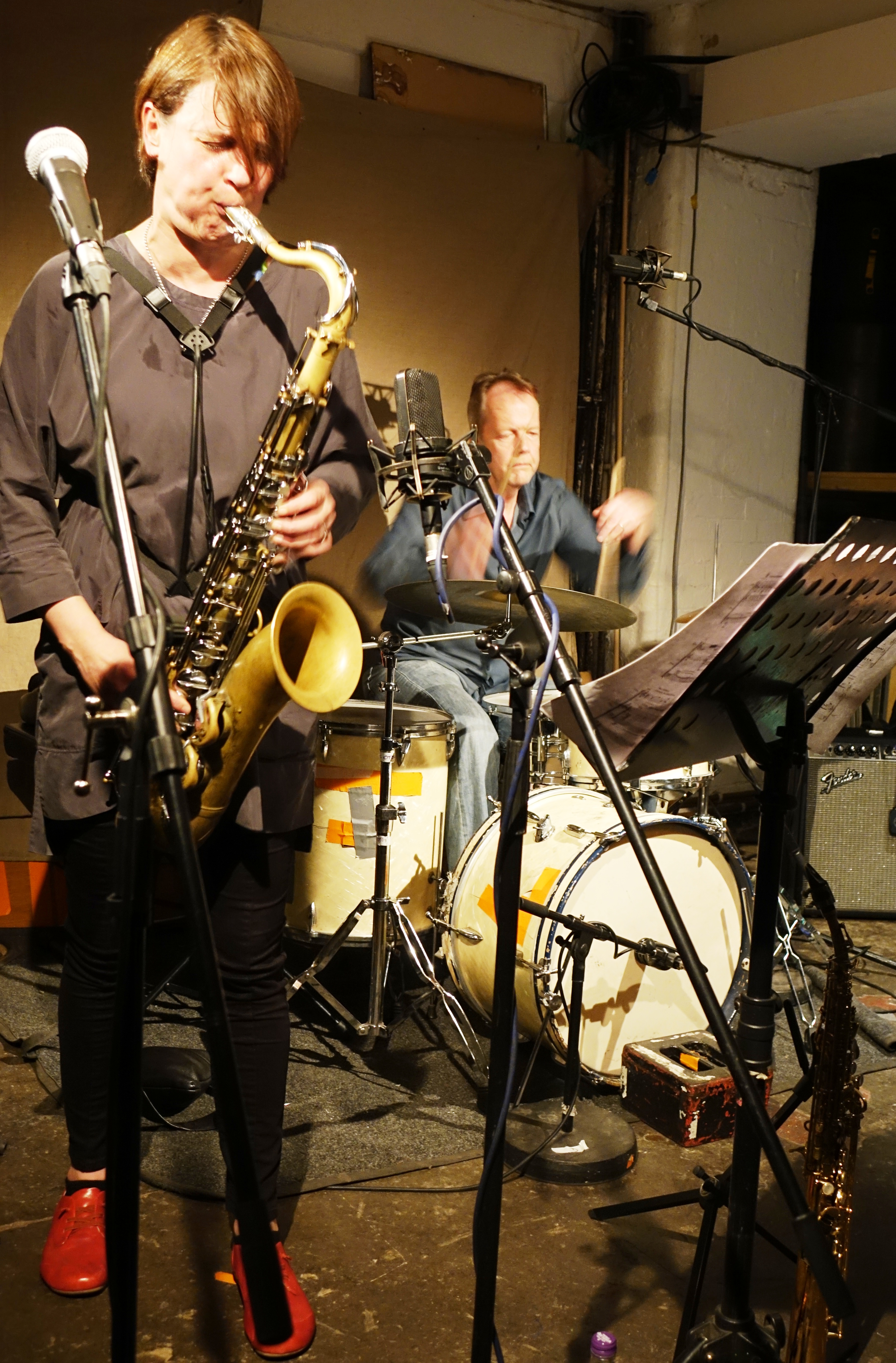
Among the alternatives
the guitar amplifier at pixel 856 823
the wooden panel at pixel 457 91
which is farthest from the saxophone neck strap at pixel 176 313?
the guitar amplifier at pixel 856 823

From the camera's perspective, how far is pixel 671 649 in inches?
54.1

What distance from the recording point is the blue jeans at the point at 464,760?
3311 mm

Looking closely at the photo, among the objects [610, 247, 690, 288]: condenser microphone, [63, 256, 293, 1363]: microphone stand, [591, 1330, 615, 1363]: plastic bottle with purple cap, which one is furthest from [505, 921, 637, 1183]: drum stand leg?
[610, 247, 690, 288]: condenser microphone

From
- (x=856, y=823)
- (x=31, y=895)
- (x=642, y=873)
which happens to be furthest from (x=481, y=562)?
(x=856, y=823)

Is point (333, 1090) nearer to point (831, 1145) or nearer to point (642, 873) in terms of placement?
point (642, 873)

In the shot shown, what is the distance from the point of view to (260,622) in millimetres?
1775

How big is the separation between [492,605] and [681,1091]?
123 cm

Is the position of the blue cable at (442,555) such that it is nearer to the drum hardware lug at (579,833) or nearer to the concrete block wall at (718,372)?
the drum hardware lug at (579,833)

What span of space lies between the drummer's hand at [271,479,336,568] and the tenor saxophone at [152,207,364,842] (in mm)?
26

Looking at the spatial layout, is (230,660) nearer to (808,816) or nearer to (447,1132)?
(447,1132)

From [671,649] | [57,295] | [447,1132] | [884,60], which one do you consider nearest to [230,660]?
[57,295]

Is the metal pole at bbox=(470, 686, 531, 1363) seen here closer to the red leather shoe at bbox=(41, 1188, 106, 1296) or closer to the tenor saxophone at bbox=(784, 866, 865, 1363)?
the tenor saxophone at bbox=(784, 866, 865, 1363)

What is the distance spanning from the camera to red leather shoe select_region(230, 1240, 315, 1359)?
1808mm

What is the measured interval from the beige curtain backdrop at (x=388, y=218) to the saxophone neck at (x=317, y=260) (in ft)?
5.72
